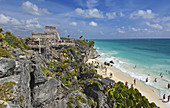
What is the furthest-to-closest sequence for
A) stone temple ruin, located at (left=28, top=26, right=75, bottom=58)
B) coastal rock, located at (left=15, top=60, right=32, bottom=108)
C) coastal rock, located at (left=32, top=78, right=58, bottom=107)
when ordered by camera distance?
stone temple ruin, located at (left=28, top=26, right=75, bottom=58)
coastal rock, located at (left=32, top=78, right=58, bottom=107)
coastal rock, located at (left=15, top=60, right=32, bottom=108)

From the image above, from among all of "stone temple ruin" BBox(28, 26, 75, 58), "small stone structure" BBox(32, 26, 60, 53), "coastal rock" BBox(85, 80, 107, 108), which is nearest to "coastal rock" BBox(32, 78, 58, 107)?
"coastal rock" BBox(85, 80, 107, 108)

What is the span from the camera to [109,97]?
1351 centimetres

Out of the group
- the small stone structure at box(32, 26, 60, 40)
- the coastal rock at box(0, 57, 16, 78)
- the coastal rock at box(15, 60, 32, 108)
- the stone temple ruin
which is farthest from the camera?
the small stone structure at box(32, 26, 60, 40)

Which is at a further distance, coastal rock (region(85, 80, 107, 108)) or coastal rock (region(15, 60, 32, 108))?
coastal rock (region(85, 80, 107, 108))

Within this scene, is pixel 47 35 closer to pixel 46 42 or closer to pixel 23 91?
pixel 46 42

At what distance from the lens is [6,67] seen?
5633 mm

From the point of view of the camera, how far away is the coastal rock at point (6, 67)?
17.9 feet

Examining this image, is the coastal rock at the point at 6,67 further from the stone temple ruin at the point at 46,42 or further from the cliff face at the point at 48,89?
the stone temple ruin at the point at 46,42

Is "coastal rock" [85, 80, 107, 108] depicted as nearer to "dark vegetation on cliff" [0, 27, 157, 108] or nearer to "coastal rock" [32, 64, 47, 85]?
"dark vegetation on cliff" [0, 27, 157, 108]

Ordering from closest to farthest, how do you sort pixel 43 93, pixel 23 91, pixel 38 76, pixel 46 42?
pixel 23 91, pixel 38 76, pixel 43 93, pixel 46 42

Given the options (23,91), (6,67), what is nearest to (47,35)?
(6,67)

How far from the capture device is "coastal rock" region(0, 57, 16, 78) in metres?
5.46

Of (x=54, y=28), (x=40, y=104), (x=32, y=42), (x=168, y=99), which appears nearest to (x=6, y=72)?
(x=40, y=104)

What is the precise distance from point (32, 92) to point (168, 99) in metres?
21.2
